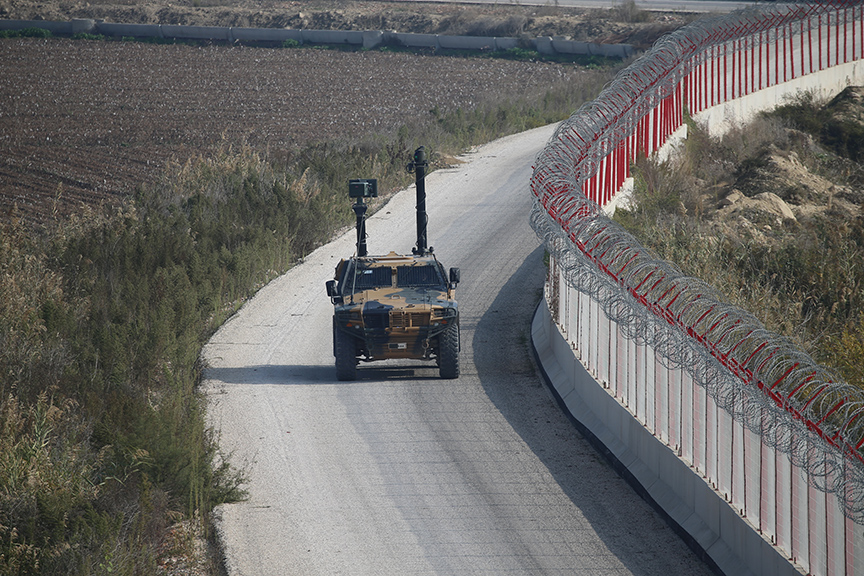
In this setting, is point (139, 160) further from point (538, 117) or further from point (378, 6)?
point (378, 6)

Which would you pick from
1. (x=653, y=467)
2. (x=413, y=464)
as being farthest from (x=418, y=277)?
(x=653, y=467)

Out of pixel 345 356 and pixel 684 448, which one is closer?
pixel 684 448

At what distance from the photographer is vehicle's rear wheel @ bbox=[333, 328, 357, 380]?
15797 millimetres

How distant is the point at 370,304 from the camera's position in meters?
15.6

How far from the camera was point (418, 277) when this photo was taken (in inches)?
653

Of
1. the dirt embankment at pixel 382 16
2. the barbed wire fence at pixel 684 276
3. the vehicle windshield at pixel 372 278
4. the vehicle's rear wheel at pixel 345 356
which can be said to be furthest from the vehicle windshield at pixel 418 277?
the dirt embankment at pixel 382 16

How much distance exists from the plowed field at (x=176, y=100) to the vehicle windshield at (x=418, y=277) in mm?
12788

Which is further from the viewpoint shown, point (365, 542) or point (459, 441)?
point (459, 441)

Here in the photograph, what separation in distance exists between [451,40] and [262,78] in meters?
14.6

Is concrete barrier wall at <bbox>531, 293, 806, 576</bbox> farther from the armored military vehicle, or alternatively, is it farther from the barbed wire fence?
the armored military vehicle

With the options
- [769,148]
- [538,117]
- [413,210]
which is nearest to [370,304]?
[413,210]

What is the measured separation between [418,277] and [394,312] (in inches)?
57.4

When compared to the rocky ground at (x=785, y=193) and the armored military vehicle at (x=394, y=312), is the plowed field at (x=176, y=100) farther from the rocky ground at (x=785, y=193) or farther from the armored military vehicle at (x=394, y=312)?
the rocky ground at (x=785, y=193)

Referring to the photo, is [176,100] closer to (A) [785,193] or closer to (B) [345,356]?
(A) [785,193]
